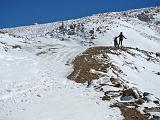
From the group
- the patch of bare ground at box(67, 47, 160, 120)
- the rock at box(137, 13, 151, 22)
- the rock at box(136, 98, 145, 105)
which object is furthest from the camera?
the rock at box(137, 13, 151, 22)

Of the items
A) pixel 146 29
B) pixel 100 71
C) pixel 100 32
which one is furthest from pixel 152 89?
pixel 146 29

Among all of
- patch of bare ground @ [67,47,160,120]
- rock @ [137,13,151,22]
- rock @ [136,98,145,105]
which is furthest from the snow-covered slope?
rock @ [137,13,151,22]

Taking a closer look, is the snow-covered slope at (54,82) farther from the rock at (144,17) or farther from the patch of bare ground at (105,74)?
the rock at (144,17)

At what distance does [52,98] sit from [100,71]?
7.78 meters

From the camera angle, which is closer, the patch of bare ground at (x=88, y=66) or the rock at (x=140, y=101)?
the rock at (x=140, y=101)

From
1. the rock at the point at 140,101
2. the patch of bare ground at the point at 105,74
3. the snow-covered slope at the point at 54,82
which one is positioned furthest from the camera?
the rock at the point at 140,101

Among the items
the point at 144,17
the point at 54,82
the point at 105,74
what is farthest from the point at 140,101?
the point at 144,17

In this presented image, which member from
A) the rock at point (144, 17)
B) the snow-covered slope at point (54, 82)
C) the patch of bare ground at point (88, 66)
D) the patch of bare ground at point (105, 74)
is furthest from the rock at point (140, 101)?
the rock at point (144, 17)

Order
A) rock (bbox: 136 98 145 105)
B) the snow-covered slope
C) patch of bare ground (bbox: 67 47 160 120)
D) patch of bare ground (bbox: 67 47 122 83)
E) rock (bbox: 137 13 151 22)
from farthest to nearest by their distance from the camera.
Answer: rock (bbox: 137 13 151 22)
patch of bare ground (bbox: 67 47 122 83)
rock (bbox: 136 98 145 105)
patch of bare ground (bbox: 67 47 160 120)
the snow-covered slope

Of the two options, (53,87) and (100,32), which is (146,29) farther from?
(53,87)

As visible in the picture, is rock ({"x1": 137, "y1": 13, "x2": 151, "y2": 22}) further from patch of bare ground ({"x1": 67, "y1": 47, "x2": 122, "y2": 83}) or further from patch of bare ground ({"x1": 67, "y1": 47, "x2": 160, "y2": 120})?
patch of bare ground ({"x1": 67, "y1": 47, "x2": 122, "y2": 83})

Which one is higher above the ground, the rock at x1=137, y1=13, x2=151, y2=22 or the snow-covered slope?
the rock at x1=137, y1=13, x2=151, y2=22

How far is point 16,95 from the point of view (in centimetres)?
1977

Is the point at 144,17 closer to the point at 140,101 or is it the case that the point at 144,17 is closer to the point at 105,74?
the point at 105,74
